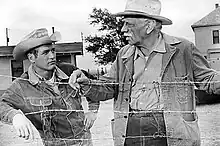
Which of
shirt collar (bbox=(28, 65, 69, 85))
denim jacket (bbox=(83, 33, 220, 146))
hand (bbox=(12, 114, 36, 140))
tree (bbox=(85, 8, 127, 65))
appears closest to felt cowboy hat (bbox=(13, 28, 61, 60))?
shirt collar (bbox=(28, 65, 69, 85))

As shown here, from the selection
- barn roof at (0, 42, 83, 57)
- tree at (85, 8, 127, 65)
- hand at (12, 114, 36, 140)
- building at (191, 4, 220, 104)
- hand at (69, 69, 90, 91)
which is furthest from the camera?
building at (191, 4, 220, 104)

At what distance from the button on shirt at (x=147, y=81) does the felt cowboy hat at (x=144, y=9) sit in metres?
0.15

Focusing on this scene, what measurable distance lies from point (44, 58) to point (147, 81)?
0.57 meters

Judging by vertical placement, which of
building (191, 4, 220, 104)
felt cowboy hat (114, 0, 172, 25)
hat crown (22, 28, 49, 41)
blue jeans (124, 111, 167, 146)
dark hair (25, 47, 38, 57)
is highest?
building (191, 4, 220, 104)

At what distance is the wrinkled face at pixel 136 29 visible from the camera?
8.58 feet

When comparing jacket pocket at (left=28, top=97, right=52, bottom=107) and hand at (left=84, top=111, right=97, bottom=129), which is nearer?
jacket pocket at (left=28, top=97, right=52, bottom=107)

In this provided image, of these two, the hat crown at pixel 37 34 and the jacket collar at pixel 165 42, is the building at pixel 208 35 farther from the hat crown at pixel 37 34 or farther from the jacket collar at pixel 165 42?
the hat crown at pixel 37 34

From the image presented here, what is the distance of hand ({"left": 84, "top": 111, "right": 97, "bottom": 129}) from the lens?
109 inches

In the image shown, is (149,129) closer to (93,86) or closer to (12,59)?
(93,86)

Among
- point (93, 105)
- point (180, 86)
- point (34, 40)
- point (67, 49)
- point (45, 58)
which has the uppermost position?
point (67, 49)

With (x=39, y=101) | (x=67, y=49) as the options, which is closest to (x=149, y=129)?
(x=39, y=101)

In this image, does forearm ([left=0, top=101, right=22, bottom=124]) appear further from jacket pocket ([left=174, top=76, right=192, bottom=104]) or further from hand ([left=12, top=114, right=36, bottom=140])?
jacket pocket ([left=174, top=76, right=192, bottom=104])

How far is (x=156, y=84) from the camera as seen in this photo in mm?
2607

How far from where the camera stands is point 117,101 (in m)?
2.75
